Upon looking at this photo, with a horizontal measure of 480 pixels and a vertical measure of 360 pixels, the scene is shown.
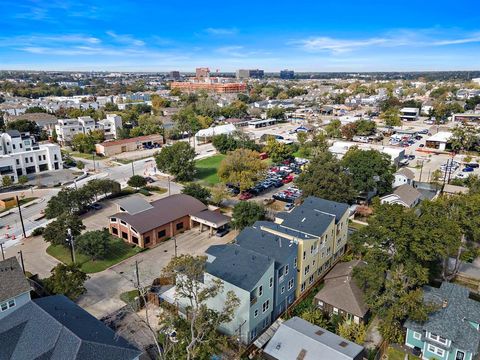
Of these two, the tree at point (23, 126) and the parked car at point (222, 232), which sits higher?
the tree at point (23, 126)

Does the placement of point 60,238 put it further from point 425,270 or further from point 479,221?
point 479,221

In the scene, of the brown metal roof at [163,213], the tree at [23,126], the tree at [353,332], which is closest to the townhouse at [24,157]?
the tree at [23,126]

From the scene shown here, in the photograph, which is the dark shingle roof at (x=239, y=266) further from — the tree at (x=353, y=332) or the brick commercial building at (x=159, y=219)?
the brick commercial building at (x=159, y=219)

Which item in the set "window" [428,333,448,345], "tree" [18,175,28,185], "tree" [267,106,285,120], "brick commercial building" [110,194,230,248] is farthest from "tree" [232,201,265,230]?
"tree" [267,106,285,120]

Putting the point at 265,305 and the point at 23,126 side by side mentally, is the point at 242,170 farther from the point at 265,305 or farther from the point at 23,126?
the point at 23,126

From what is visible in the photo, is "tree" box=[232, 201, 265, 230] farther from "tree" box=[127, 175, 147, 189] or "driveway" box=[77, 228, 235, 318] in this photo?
"tree" box=[127, 175, 147, 189]

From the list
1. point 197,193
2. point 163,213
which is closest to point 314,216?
point 163,213
